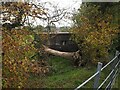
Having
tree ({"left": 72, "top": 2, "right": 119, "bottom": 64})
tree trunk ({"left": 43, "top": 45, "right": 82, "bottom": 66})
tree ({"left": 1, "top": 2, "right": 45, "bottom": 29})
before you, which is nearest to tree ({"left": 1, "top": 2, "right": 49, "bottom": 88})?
tree ({"left": 1, "top": 2, "right": 45, "bottom": 29})

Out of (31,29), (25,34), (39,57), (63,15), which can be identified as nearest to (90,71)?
(63,15)

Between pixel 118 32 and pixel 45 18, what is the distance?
339 centimetres

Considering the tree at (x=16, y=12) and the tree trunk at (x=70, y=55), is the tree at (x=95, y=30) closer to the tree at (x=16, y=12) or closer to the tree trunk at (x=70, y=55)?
the tree trunk at (x=70, y=55)

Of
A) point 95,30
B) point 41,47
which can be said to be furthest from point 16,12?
point 95,30

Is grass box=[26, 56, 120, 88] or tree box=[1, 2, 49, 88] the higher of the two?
tree box=[1, 2, 49, 88]

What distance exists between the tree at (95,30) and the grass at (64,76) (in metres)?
0.53

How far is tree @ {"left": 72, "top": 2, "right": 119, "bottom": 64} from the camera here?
27.7 feet

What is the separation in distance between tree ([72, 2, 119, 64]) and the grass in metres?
0.53

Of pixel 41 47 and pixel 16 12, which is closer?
pixel 16 12

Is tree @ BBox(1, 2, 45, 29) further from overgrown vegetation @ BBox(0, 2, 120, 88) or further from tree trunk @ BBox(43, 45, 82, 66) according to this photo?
tree trunk @ BBox(43, 45, 82, 66)

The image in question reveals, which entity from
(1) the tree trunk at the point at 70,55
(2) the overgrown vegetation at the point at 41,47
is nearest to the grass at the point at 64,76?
(2) the overgrown vegetation at the point at 41,47

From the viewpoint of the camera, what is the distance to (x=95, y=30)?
8.69 m

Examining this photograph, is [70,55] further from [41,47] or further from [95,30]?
[41,47]

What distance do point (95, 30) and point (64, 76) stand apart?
1.72 metres
